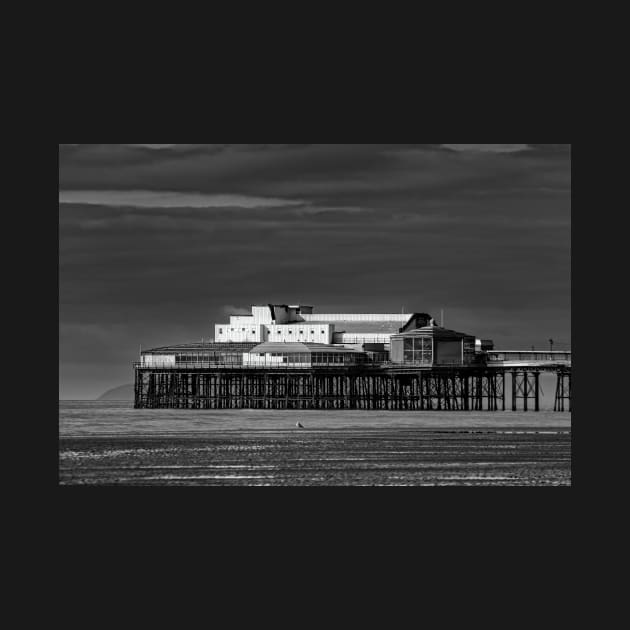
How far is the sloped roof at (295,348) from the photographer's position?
118m

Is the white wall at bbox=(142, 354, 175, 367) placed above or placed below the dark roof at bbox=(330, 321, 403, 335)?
below

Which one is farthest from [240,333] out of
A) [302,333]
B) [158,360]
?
[158,360]

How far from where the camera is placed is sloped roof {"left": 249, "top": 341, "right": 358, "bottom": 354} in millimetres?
117625

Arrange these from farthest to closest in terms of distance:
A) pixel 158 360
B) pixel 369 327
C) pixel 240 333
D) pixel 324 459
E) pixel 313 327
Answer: pixel 369 327 < pixel 240 333 < pixel 313 327 < pixel 158 360 < pixel 324 459

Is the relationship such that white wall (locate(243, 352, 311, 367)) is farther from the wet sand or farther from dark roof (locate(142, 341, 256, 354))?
the wet sand

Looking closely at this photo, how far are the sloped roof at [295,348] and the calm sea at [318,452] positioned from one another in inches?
830

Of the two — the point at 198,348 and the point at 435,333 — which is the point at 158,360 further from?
the point at 435,333

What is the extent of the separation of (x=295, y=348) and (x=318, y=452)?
55212 mm

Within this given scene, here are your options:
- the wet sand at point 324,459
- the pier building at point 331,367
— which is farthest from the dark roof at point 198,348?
the wet sand at point 324,459

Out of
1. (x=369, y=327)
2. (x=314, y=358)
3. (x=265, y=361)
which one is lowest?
(x=265, y=361)

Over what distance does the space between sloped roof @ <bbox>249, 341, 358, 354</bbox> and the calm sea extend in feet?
69.1

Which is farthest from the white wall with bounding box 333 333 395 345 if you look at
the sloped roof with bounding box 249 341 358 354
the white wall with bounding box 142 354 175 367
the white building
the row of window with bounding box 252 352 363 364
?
the white wall with bounding box 142 354 175 367

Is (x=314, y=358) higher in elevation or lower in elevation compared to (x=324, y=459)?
higher

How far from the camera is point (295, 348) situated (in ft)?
387
